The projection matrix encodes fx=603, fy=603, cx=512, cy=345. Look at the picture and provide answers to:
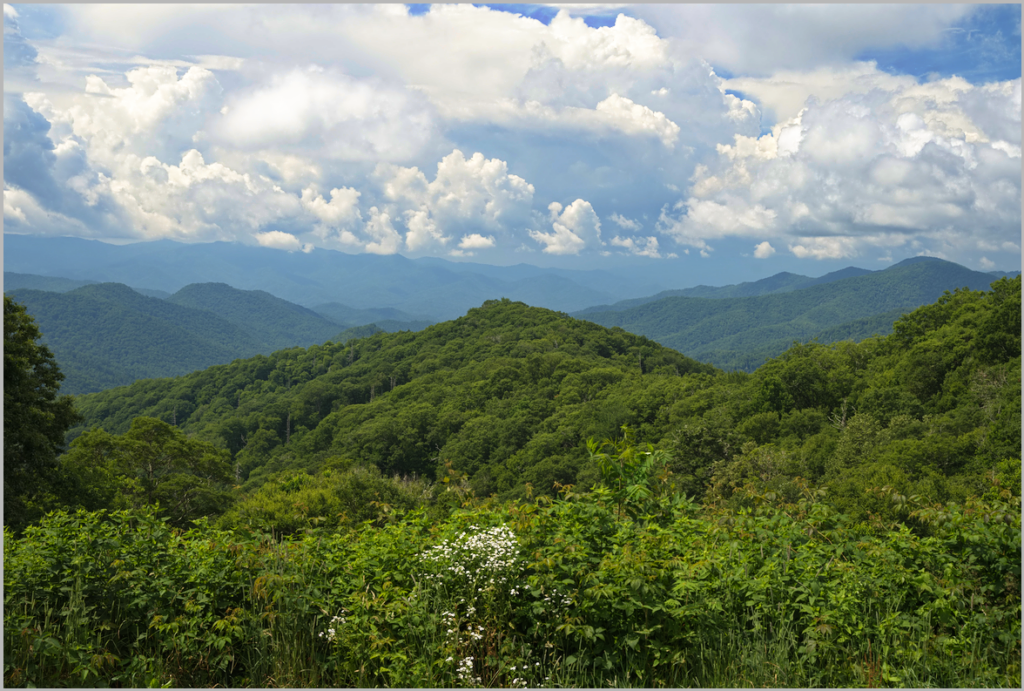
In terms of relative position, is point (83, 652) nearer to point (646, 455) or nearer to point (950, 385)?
point (646, 455)

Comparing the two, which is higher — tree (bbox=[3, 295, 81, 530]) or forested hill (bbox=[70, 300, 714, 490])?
tree (bbox=[3, 295, 81, 530])

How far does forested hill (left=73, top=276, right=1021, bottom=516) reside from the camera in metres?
25.5

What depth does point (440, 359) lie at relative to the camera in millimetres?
90750

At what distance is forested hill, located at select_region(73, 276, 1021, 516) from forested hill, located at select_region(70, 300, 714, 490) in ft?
0.95

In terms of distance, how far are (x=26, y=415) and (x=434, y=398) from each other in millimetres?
58465

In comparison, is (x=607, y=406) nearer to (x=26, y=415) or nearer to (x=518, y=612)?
(x=26, y=415)

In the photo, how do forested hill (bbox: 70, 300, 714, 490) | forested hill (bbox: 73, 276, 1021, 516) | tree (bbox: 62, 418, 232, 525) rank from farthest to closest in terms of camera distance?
forested hill (bbox: 70, 300, 714, 490)
forested hill (bbox: 73, 276, 1021, 516)
tree (bbox: 62, 418, 232, 525)

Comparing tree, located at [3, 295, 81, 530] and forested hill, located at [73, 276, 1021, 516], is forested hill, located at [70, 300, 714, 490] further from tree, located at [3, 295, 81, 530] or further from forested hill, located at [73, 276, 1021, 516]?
tree, located at [3, 295, 81, 530]

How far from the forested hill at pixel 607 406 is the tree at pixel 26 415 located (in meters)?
6.84

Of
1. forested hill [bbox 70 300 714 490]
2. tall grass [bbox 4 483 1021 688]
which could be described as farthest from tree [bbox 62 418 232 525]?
tall grass [bbox 4 483 1021 688]

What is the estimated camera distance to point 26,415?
→ 44.1 feet

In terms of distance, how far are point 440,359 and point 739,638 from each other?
8861cm

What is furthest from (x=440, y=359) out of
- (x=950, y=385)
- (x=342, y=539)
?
(x=342, y=539)

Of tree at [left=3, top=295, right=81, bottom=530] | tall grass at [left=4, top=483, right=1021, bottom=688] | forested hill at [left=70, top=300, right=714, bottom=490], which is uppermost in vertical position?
tall grass at [left=4, top=483, right=1021, bottom=688]
